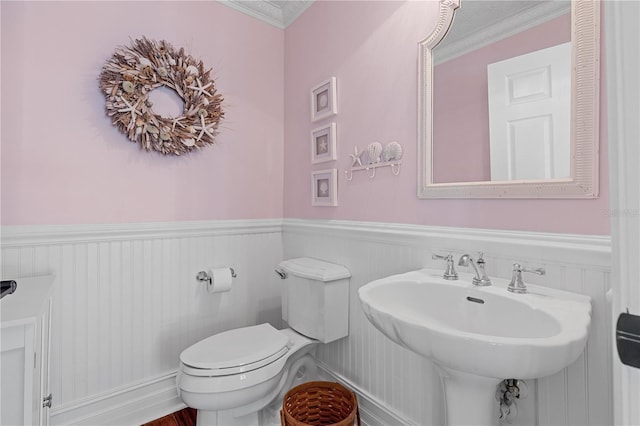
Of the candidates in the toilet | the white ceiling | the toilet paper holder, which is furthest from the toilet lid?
the white ceiling

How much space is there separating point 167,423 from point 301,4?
2.53 meters

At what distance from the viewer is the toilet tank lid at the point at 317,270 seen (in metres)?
1.59

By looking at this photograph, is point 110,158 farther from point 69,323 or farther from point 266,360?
point 266,360

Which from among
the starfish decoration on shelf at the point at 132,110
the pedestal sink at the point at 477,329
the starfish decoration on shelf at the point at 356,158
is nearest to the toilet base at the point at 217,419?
the pedestal sink at the point at 477,329

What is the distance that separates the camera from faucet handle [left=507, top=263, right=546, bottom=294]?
99cm

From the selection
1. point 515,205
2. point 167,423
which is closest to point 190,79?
point 515,205

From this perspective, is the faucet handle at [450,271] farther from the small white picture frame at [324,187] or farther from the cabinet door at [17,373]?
the cabinet door at [17,373]

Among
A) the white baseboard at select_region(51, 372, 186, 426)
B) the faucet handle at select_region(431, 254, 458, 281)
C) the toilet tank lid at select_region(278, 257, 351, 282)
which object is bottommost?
the white baseboard at select_region(51, 372, 186, 426)

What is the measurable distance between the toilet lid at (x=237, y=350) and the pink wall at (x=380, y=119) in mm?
725

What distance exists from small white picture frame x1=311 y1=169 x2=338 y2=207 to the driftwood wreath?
662 mm

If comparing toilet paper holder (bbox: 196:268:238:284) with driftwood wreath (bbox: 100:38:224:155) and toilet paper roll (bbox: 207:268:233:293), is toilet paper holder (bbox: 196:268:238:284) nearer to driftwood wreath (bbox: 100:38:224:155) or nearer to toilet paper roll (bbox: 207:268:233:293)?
toilet paper roll (bbox: 207:268:233:293)

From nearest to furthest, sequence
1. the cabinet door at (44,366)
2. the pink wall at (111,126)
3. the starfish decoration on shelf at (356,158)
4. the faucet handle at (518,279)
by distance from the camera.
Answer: the faucet handle at (518,279) < the cabinet door at (44,366) < the pink wall at (111,126) < the starfish decoration on shelf at (356,158)

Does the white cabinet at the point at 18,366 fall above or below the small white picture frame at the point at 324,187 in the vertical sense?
below

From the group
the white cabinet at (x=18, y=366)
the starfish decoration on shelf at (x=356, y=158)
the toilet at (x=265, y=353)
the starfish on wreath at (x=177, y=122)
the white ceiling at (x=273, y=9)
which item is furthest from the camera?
the white ceiling at (x=273, y=9)
